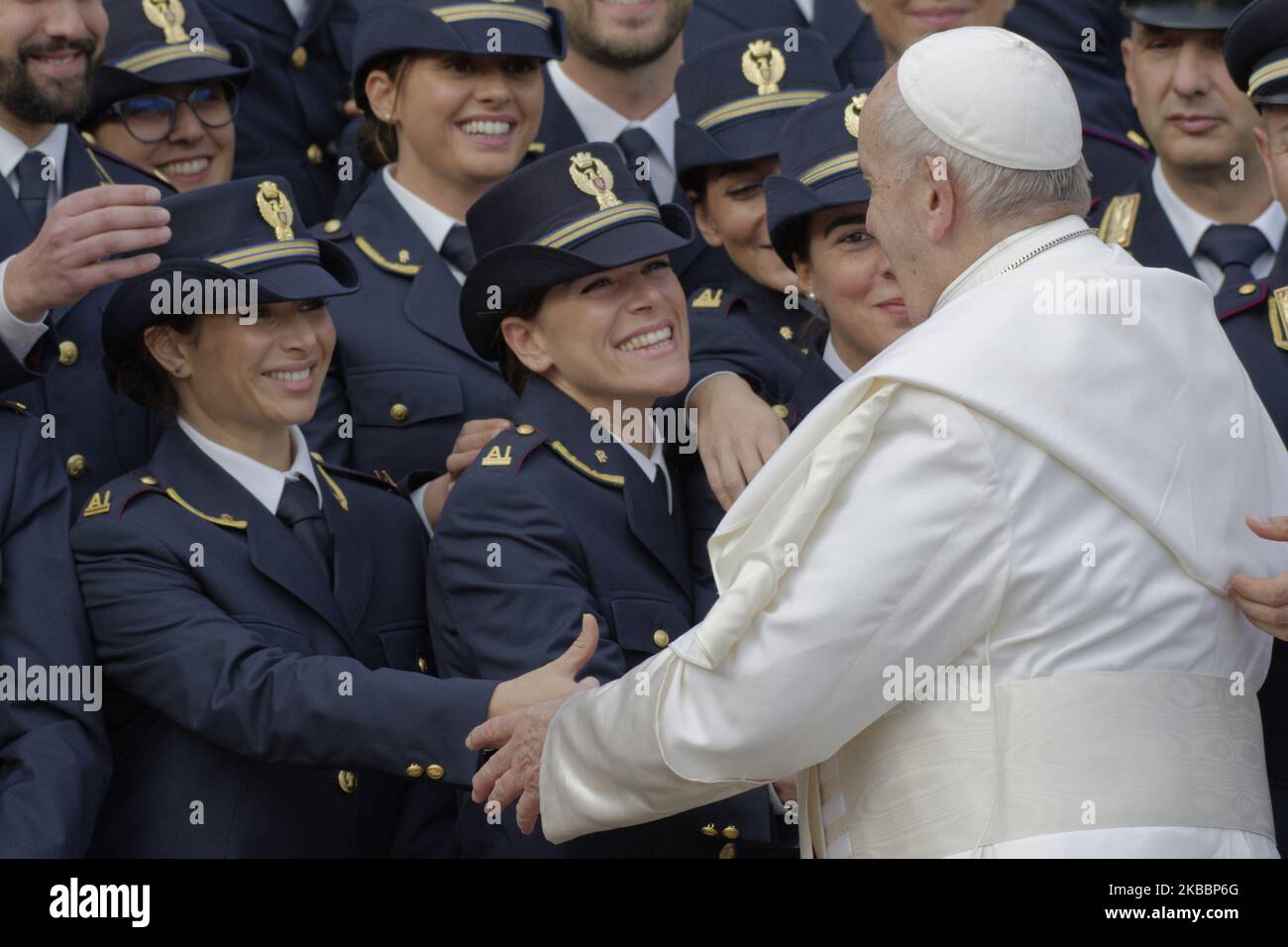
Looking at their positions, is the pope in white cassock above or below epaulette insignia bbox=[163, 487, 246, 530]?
below

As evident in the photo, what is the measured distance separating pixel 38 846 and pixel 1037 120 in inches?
91.5

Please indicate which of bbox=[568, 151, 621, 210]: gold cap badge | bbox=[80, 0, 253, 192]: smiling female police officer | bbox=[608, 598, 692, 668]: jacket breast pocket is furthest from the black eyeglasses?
bbox=[608, 598, 692, 668]: jacket breast pocket

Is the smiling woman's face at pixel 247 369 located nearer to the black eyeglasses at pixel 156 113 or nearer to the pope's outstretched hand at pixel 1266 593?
the black eyeglasses at pixel 156 113

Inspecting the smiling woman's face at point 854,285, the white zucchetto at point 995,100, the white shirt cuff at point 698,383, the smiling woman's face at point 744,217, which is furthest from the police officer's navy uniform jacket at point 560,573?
the white zucchetto at point 995,100

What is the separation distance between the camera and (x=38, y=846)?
3969 mm

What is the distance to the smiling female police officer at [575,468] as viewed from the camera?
4188 mm

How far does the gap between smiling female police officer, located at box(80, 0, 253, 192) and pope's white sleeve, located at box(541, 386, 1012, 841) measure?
296 centimetres

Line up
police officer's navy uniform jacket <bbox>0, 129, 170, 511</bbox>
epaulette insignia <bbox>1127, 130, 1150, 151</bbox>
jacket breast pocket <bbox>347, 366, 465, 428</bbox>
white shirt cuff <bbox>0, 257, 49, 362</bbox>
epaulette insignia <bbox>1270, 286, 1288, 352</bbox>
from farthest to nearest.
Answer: epaulette insignia <bbox>1127, 130, 1150, 151</bbox> → jacket breast pocket <bbox>347, 366, 465, 428</bbox> → police officer's navy uniform jacket <bbox>0, 129, 170, 511</bbox> → epaulette insignia <bbox>1270, 286, 1288, 352</bbox> → white shirt cuff <bbox>0, 257, 49, 362</bbox>

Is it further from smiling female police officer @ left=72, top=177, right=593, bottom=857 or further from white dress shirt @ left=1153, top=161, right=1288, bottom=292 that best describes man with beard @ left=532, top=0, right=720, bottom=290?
smiling female police officer @ left=72, top=177, right=593, bottom=857

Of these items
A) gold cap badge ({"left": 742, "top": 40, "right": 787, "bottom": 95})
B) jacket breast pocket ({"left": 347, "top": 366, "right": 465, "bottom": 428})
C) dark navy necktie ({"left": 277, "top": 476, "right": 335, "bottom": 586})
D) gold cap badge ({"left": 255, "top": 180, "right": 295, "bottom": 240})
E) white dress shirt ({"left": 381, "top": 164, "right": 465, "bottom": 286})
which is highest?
gold cap badge ({"left": 742, "top": 40, "right": 787, "bottom": 95})

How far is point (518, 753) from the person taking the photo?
3.85m

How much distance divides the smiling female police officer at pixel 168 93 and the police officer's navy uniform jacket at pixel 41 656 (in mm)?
1533

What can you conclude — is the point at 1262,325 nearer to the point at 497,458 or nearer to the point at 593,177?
the point at 593,177

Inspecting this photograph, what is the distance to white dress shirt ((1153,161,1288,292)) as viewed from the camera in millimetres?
5367
